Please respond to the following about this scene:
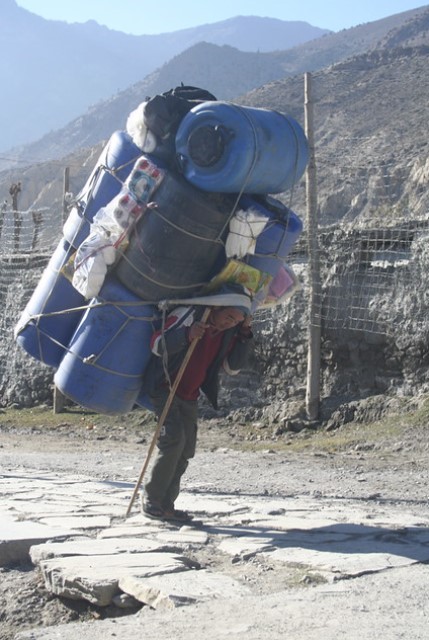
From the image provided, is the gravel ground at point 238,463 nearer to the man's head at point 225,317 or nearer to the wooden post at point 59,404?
the wooden post at point 59,404

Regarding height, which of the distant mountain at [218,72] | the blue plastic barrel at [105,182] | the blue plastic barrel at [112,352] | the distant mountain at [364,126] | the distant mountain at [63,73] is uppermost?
the distant mountain at [63,73]

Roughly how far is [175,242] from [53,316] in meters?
1.10

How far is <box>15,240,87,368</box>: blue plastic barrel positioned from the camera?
6449 mm

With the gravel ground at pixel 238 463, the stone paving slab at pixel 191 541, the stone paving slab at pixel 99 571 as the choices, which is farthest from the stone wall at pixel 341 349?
the stone paving slab at pixel 99 571

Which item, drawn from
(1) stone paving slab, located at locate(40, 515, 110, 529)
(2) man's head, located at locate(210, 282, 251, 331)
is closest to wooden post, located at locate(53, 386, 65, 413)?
(1) stone paving slab, located at locate(40, 515, 110, 529)

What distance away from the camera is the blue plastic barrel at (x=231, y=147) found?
563 centimetres

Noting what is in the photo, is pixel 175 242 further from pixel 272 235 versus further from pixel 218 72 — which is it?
pixel 218 72

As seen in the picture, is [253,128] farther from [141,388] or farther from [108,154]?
[141,388]

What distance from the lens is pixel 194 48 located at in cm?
9900

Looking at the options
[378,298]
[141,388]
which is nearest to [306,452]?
[378,298]

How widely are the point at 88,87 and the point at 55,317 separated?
17273 centimetres

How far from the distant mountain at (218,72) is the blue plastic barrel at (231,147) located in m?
76.2

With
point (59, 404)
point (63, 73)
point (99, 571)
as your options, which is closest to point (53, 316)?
point (99, 571)

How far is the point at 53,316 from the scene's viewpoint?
645 cm
